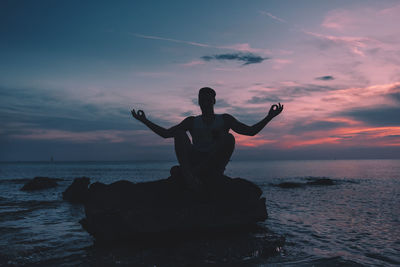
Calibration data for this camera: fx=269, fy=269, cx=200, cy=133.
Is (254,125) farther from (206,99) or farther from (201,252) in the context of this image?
(201,252)

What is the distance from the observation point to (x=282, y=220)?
8.72m

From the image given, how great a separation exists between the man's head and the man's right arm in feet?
1.55

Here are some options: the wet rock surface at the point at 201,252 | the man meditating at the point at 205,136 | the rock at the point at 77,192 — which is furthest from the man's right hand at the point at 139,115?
the rock at the point at 77,192

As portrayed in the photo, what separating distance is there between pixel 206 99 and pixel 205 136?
Answer: 3.14 ft

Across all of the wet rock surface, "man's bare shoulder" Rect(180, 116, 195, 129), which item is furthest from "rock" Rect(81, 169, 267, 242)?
"man's bare shoulder" Rect(180, 116, 195, 129)

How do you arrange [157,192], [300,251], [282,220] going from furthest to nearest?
[282,220] → [157,192] → [300,251]

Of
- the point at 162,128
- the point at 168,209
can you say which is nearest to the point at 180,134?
the point at 162,128

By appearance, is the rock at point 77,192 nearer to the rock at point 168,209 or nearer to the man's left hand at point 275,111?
the rock at point 168,209

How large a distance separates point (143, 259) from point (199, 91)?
4.13 metres

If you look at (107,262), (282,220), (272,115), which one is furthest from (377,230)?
(107,262)

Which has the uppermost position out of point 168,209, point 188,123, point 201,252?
point 188,123

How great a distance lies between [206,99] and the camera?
6938mm

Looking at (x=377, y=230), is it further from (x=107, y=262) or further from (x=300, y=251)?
(x=107, y=262)

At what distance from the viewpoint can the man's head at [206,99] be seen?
6.94m
